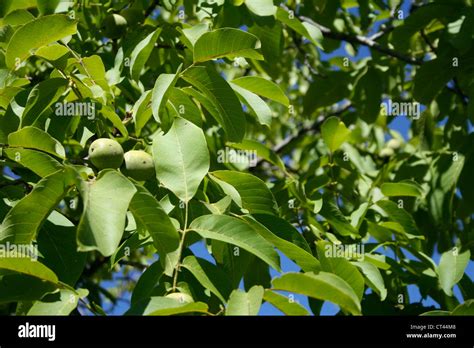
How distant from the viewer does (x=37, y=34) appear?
5.90 ft

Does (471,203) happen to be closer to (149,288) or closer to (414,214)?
(414,214)

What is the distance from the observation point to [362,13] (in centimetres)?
363

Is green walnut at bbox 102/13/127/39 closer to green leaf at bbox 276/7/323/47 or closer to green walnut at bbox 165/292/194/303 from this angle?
green leaf at bbox 276/7/323/47

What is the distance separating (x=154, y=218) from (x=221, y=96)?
1.87 feet

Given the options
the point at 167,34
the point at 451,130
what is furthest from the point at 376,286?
the point at 451,130

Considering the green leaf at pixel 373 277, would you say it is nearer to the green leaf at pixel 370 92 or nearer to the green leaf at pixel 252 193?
the green leaf at pixel 252 193

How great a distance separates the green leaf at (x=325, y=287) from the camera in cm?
132

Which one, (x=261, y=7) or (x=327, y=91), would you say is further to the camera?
(x=327, y=91)

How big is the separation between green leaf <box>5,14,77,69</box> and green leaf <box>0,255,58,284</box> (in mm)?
696

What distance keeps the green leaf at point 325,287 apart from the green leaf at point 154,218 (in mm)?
263

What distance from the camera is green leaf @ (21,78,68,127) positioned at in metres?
1.85

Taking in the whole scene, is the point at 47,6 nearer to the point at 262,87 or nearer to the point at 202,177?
the point at 262,87

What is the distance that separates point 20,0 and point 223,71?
3.16 m

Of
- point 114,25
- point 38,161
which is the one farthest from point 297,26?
point 38,161
